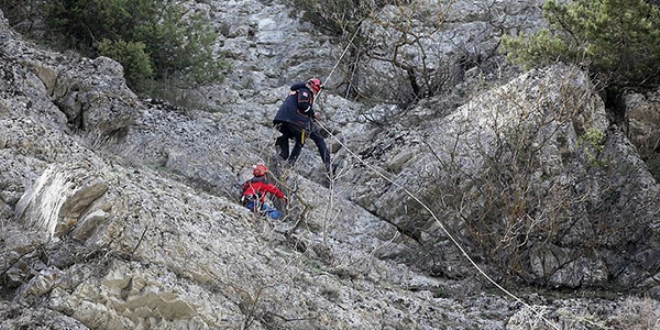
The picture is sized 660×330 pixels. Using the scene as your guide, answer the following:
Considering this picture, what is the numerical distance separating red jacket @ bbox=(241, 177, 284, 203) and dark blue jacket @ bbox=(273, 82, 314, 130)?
5.19 feet

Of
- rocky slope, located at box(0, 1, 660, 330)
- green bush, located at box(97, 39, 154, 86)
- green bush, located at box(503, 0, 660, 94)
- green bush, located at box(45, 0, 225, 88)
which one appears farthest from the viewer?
green bush, located at box(45, 0, 225, 88)

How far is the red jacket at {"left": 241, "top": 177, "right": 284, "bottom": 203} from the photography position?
1016 cm

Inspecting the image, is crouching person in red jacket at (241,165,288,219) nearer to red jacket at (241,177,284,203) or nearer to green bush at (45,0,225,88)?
red jacket at (241,177,284,203)

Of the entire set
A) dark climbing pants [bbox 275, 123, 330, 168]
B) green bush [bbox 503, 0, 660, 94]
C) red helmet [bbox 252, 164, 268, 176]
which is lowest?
dark climbing pants [bbox 275, 123, 330, 168]

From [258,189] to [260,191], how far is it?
0.13ft

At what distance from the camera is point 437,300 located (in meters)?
8.42

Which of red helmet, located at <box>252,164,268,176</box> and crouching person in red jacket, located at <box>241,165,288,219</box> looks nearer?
crouching person in red jacket, located at <box>241,165,288,219</box>

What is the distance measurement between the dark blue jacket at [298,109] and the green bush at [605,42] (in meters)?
2.99

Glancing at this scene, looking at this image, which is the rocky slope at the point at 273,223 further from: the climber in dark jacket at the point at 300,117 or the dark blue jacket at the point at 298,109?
the dark blue jacket at the point at 298,109

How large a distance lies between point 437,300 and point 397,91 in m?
6.78

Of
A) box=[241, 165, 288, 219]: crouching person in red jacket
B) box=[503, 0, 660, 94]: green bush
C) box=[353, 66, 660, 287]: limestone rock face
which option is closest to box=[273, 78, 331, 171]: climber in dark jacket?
box=[353, 66, 660, 287]: limestone rock face

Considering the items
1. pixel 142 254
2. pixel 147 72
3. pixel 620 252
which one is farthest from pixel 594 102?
pixel 142 254

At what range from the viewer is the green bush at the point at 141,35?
1361 cm

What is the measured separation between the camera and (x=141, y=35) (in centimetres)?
1429
